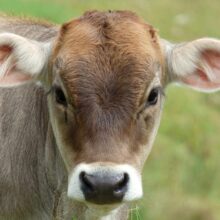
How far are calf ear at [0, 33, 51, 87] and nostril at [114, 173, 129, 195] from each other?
1.42 m

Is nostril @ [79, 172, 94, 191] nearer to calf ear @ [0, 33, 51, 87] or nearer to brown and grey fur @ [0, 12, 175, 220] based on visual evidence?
brown and grey fur @ [0, 12, 175, 220]

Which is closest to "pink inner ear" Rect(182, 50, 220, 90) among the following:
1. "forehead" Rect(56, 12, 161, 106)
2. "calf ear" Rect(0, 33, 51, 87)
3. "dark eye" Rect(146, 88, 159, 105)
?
"forehead" Rect(56, 12, 161, 106)

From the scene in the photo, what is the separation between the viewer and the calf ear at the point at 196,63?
338 inches

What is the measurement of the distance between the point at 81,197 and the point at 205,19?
20328mm

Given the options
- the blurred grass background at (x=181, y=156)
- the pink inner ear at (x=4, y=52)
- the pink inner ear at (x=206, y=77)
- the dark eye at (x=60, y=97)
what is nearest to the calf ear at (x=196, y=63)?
the pink inner ear at (x=206, y=77)

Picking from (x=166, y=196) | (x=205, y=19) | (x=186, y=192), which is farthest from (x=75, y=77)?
(x=205, y=19)

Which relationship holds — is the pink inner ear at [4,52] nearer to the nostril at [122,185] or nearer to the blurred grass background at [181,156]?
the nostril at [122,185]

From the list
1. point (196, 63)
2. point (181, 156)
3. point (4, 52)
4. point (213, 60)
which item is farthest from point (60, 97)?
point (181, 156)

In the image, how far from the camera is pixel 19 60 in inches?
336

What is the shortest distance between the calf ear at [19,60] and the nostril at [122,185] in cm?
142

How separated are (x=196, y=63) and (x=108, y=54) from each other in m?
0.93

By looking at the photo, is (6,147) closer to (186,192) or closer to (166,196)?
(166,196)

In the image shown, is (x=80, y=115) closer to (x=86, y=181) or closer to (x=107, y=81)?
(x=107, y=81)

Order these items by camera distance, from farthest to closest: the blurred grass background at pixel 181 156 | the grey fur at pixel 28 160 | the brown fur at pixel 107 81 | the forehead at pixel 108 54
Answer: the blurred grass background at pixel 181 156 → the grey fur at pixel 28 160 → the forehead at pixel 108 54 → the brown fur at pixel 107 81
